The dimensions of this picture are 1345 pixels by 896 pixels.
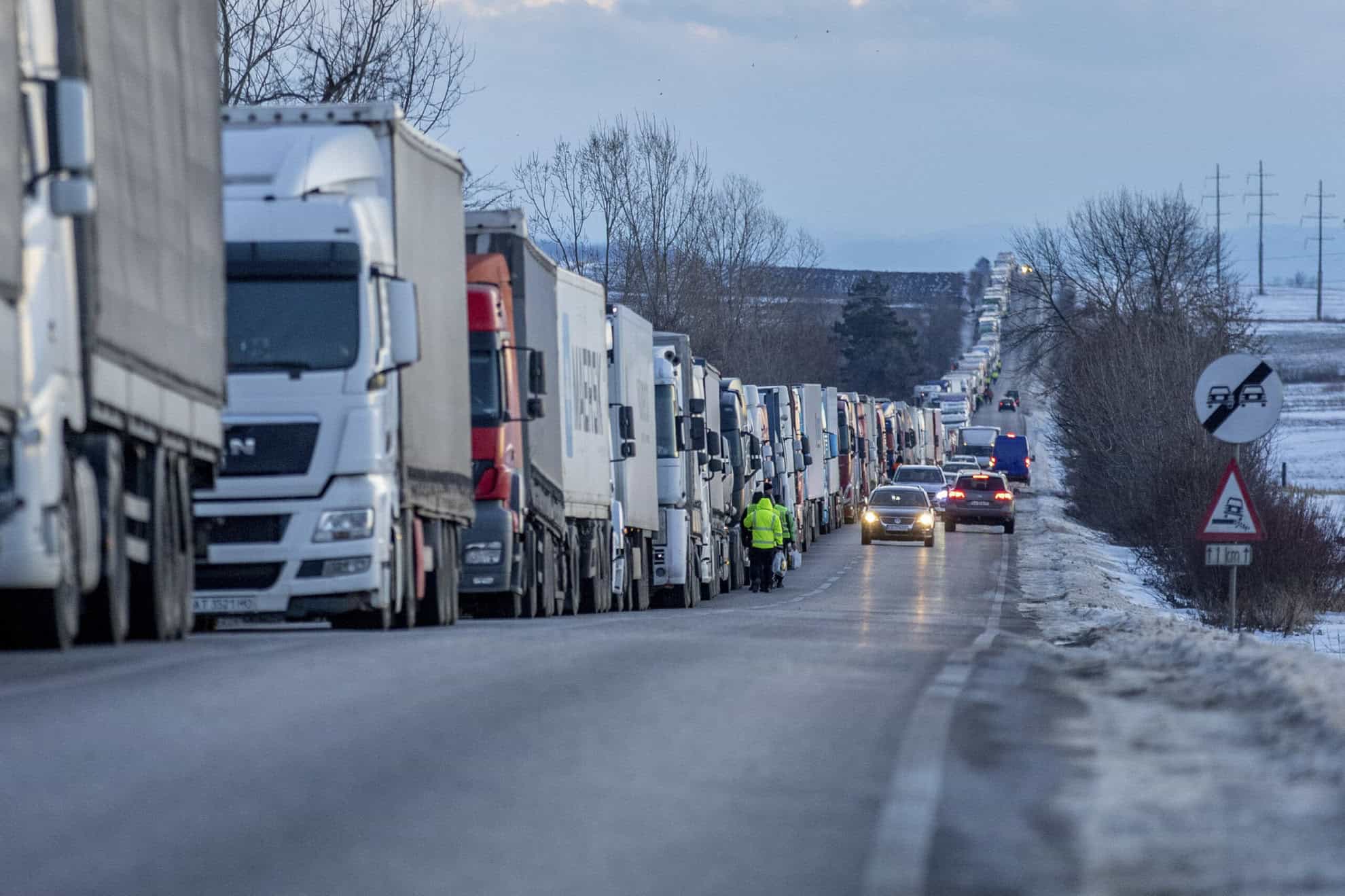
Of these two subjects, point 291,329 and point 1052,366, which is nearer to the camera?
point 291,329

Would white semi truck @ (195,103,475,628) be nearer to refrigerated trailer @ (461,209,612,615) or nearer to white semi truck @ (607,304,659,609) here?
refrigerated trailer @ (461,209,612,615)

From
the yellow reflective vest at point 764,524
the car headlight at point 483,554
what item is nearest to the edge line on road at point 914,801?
the car headlight at point 483,554

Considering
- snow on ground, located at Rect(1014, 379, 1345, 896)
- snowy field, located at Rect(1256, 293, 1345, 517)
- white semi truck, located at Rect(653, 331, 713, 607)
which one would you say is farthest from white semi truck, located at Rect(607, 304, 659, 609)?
snowy field, located at Rect(1256, 293, 1345, 517)

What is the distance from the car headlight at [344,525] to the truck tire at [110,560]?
2569 mm

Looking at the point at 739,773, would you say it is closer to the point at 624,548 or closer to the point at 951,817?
the point at 951,817

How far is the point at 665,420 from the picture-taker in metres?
30.5

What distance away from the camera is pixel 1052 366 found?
7544cm

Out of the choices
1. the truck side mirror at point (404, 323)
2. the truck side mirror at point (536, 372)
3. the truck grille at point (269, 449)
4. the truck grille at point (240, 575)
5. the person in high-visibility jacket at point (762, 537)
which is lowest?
the person in high-visibility jacket at point (762, 537)

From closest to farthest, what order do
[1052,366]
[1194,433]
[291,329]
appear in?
[291,329] < [1194,433] < [1052,366]

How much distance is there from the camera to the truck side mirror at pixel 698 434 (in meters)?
30.7

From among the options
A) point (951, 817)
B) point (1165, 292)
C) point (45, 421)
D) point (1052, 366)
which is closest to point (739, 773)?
point (951, 817)

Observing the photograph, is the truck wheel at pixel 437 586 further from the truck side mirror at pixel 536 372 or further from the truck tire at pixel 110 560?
the truck tire at pixel 110 560

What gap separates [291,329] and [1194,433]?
74.1 feet

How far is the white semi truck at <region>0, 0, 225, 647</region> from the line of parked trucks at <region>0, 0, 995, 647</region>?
2cm
